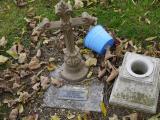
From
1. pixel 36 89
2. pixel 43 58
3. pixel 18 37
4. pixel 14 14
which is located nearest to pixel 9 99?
pixel 36 89

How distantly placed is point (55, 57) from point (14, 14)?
1.14 meters

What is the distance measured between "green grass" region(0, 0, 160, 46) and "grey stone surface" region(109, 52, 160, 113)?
0.95 metres

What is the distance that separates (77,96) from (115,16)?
1.39 m

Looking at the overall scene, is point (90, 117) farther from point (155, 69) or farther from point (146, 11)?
point (146, 11)

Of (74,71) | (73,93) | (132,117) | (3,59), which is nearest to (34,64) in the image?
(3,59)

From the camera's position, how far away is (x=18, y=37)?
4.91 metres

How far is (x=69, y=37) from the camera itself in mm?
3785

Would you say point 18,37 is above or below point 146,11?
below

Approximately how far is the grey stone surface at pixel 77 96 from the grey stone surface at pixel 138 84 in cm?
34

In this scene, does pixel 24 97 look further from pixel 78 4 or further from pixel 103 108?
pixel 78 4

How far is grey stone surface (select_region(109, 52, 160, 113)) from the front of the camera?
3.62 m

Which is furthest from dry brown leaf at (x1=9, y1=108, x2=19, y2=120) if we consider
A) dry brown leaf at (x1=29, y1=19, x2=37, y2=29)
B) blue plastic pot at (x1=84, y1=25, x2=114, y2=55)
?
dry brown leaf at (x1=29, y1=19, x2=37, y2=29)

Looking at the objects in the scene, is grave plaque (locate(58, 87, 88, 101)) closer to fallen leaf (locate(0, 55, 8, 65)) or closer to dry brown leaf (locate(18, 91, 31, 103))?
dry brown leaf (locate(18, 91, 31, 103))

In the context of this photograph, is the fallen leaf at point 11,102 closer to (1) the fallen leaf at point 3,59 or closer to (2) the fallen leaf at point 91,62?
(1) the fallen leaf at point 3,59
